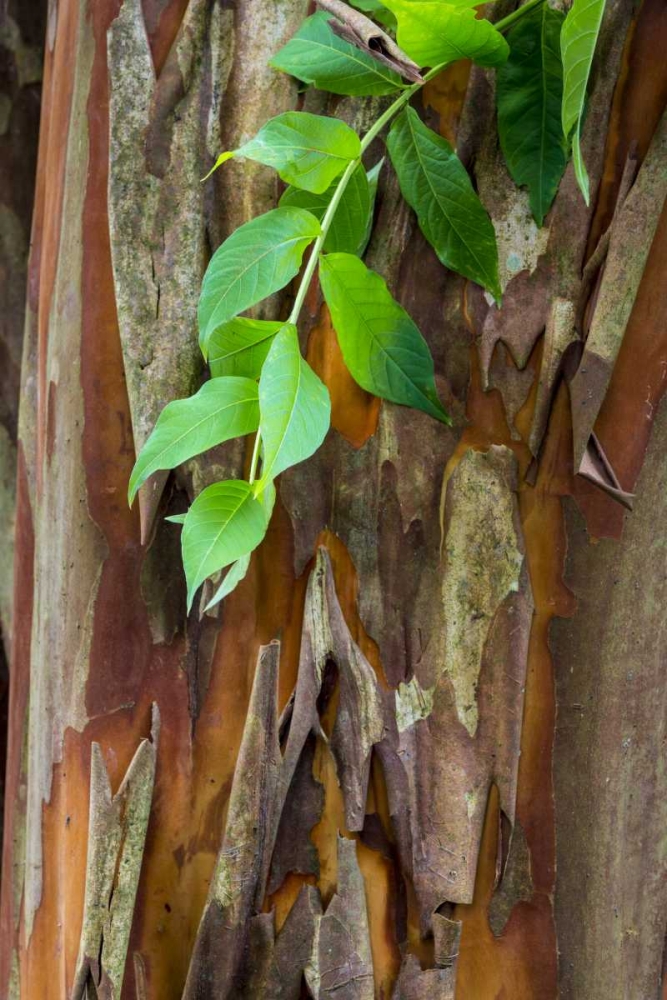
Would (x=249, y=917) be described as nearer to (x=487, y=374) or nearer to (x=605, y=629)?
(x=605, y=629)

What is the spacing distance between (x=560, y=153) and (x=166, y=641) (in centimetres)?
50

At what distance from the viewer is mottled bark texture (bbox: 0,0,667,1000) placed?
27.1 inches

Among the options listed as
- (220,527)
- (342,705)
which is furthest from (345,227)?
(342,705)

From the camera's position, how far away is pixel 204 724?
29.1 inches

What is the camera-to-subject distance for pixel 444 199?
0.68m

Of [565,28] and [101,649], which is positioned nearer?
[565,28]

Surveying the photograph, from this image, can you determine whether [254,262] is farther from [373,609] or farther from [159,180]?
[373,609]

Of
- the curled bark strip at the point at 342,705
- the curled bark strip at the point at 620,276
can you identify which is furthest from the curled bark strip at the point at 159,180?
the curled bark strip at the point at 620,276

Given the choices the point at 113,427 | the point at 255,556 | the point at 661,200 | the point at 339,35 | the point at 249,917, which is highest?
the point at 339,35

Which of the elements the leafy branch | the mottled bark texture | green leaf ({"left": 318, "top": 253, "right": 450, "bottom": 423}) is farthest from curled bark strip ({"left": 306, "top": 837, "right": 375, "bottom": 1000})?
green leaf ({"left": 318, "top": 253, "right": 450, "bottom": 423})

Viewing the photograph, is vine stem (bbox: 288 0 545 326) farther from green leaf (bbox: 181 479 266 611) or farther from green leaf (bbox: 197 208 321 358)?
green leaf (bbox: 181 479 266 611)

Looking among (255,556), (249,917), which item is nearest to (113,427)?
(255,556)

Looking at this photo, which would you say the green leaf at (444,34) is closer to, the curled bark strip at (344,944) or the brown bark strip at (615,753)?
the brown bark strip at (615,753)

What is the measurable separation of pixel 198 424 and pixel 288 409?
0.23 ft
